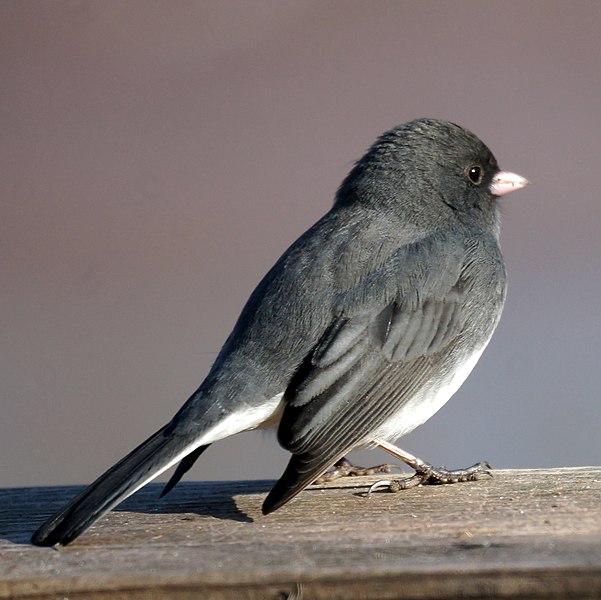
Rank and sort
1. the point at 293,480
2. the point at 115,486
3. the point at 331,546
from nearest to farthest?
1. the point at 331,546
2. the point at 115,486
3. the point at 293,480

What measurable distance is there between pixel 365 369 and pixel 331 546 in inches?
34.5

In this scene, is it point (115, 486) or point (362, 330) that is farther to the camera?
point (362, 330)

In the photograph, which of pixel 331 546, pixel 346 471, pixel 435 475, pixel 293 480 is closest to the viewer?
pixel 331 546

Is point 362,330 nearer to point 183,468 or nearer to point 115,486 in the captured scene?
point 183,468

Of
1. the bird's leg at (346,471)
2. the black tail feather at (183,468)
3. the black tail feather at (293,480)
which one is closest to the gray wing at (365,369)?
the black tail feather at (293,480)

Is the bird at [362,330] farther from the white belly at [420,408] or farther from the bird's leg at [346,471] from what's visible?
the bird's leg at [346,471]

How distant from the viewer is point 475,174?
3.62 meters

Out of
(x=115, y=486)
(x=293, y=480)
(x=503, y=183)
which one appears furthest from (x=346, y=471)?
(x=503, y=183)

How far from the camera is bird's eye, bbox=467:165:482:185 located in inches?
142

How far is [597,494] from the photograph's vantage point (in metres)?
2.57

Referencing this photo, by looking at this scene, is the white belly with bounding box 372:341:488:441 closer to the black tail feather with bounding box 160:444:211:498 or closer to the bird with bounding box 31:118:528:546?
the bird with bounding box 31:118:528:546

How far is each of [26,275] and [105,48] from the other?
131cm

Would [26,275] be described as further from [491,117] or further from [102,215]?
[491,117]

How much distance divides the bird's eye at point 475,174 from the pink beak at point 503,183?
0.06 meters
